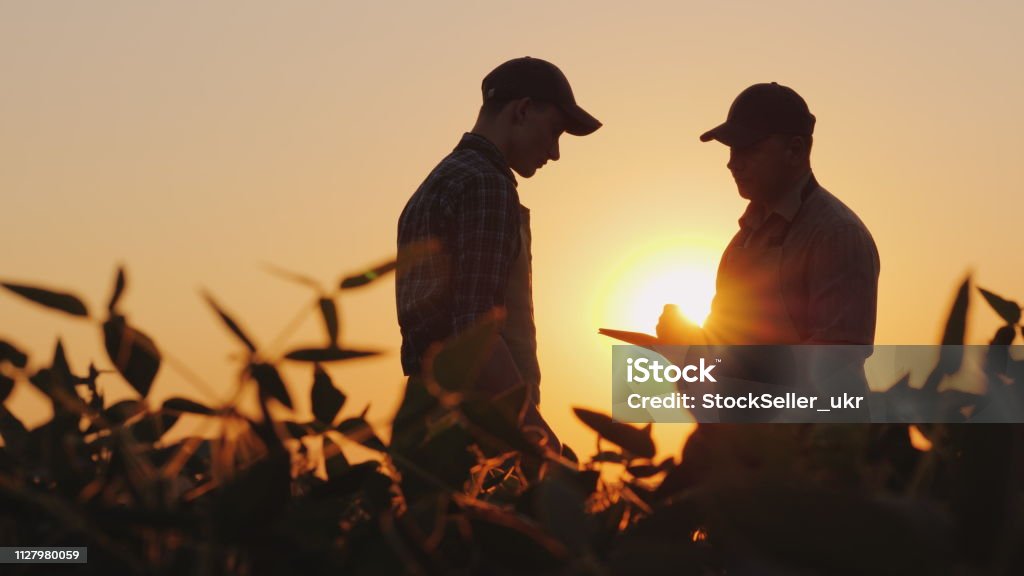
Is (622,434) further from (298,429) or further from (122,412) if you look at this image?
(122,412)

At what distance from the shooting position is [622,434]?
0.71 meters

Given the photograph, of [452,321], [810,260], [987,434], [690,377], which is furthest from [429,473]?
[810,260]

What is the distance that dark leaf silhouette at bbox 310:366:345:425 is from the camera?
2.31 feet

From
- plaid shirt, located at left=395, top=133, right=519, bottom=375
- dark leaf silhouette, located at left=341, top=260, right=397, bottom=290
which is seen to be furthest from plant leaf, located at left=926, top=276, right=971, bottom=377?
plaid shirt, located at left=395, top=133, right=519, bottom=375

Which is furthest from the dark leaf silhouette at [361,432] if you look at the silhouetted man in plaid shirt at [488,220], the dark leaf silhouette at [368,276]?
the silhouetted man in plaid shirt at [488,220]

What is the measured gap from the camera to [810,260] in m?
4.59

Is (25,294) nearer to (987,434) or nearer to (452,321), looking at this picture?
(987,434)

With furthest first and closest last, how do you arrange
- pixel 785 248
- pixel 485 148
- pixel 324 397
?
1. pixel 785 248
2. pixel 485 148
3. pixel 324 397

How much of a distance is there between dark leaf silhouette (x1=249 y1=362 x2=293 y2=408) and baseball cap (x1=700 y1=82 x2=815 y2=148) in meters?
4.57

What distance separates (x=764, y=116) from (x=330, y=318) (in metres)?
4.58

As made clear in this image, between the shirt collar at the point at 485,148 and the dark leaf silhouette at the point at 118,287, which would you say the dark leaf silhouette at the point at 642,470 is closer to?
the dark leaf silhouette at the point at 118,287

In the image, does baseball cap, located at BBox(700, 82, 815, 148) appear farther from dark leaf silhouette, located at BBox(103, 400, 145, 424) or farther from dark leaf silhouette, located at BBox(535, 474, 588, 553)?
dark leaf silhouette, located at BBox(535, 474, 588, 553)

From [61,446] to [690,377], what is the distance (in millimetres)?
398

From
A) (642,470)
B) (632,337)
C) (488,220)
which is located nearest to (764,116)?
(488,220)
